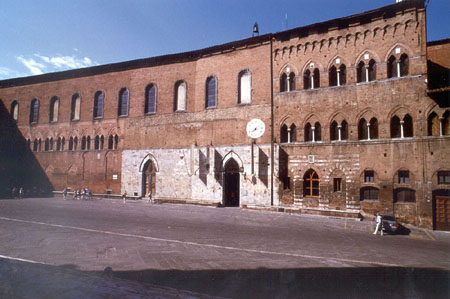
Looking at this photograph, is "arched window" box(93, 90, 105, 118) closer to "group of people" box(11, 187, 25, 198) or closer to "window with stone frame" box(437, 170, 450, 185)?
"group of people" box(11, 187, 25, 198)

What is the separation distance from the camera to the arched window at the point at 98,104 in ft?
84.8

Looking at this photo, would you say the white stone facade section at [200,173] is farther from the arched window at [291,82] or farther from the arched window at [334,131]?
the arched window at [291,82]

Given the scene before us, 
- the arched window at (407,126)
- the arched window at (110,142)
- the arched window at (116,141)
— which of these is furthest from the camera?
the arched window at (110,142)

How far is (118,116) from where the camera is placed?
24625 millimetres

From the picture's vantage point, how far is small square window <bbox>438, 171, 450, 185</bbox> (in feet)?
45.6

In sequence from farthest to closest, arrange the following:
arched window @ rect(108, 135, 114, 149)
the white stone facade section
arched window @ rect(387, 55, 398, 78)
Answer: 1. arched window @ rect(108, 135, 114, 149)
2. the white stone facade section
3. arched window @ rect(387, 55, 398, 78)

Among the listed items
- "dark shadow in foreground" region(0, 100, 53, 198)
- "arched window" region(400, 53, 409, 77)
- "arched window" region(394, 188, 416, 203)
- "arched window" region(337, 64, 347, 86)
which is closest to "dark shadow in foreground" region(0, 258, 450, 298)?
"arched window" region(394, 188, 416, 203)

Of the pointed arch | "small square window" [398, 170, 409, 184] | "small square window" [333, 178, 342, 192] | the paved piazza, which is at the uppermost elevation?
the pointed arch

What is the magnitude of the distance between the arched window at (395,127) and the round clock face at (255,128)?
310 inches

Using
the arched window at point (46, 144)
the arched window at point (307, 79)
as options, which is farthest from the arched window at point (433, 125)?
the arched window at point (46, 144)

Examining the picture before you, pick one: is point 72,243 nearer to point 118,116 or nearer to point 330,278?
point 330,278

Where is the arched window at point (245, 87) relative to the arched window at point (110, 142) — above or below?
above

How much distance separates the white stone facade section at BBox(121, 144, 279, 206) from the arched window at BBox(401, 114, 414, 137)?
7553 mm

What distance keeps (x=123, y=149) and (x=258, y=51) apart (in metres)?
14.5
